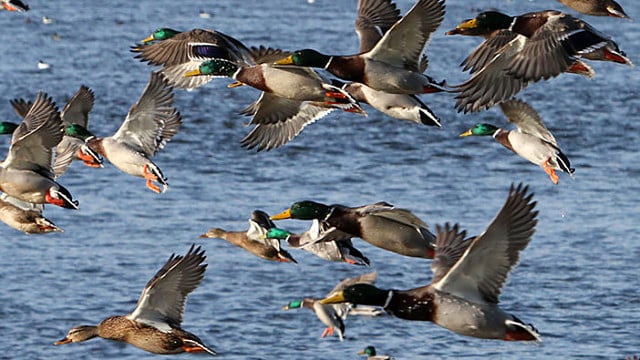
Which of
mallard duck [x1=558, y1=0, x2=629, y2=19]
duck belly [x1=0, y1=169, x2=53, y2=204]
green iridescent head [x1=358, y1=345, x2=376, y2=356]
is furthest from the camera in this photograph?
green iridescent head [x1=358, y1=345, x2=376, y2=356]

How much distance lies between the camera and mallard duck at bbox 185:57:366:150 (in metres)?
11.7

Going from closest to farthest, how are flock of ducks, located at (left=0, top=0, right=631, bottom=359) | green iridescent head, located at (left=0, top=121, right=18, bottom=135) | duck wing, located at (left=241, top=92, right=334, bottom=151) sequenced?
flock of ducks, located at (left=0, top=0, right=631, bottom=359) < duck wing, located at (left=241, top=92, right=334, bottom=151) < green iridescent head, located at (left=0, top=121, right=18, bottom=135)

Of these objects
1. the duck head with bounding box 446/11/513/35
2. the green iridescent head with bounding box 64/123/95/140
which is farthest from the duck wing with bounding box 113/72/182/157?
the duck head with bounding box 446/11/513/35

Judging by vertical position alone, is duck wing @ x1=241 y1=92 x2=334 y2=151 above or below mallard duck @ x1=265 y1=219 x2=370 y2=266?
above

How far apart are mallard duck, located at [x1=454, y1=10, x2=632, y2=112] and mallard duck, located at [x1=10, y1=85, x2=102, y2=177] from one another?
4.26 m

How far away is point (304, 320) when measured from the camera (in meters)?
20.8

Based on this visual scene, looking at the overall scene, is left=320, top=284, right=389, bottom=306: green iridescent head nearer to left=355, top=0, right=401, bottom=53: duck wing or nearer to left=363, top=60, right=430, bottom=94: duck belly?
left=363, top=60, right=430, bottom=94: duck belly

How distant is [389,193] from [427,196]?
63 centimetres

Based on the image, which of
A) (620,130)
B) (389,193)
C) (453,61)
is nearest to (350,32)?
(453,61)

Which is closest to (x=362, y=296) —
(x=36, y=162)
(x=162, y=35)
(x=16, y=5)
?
(x=36, y=162)

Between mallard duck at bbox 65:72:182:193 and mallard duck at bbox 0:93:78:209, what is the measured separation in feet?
3.07

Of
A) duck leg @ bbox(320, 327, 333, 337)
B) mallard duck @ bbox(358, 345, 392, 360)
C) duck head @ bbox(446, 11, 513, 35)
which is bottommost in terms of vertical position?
duck leg @ bbox(320, 327, 333, 337)

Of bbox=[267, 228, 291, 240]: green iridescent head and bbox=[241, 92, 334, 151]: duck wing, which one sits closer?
bbox=[241, 92, 334, 151]: duck wing

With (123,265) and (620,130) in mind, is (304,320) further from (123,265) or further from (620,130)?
(620,130)
